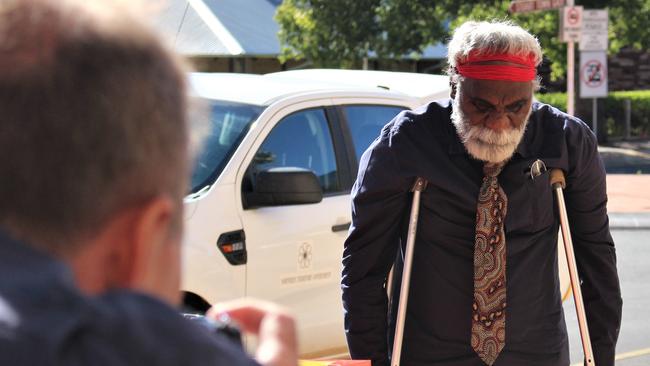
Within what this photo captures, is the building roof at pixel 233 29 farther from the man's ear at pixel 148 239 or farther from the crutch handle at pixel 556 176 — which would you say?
the man's ear at pixel 148 239

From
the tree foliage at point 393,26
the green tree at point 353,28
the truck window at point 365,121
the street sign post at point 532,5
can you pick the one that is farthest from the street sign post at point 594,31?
the truck window at point 365,121

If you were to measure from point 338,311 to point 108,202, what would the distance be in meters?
4.80

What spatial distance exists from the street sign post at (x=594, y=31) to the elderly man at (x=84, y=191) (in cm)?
1941

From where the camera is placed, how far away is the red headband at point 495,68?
328 centimetres

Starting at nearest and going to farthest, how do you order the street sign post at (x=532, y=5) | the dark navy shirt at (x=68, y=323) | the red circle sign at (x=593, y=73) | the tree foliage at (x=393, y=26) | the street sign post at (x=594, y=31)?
1. the dark navy shirt at (x=68, y=323)
2. the street sign post at (x=532, y=5)
3. the street sign post at (x=594, y=31)
4. the red circle sign at (x=593, y=73)
5. the tree foliage at (x=393, y=26)

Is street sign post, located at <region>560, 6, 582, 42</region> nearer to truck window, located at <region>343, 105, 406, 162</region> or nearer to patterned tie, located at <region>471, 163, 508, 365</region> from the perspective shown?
truck window, located at <region>343, 105, 406, 162</region>

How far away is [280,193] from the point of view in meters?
5.38

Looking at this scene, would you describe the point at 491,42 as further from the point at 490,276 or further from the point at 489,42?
the point at 490,276

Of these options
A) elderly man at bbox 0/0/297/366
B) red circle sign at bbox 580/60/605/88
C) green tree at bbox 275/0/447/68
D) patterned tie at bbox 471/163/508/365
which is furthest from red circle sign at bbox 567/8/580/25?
elderly man at bbox 0/0/297/366

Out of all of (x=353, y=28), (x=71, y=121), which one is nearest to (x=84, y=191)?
(x=71, y=121)

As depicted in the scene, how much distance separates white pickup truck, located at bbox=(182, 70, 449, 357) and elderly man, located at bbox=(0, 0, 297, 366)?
4154 millimetres

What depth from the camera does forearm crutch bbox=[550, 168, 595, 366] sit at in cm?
335

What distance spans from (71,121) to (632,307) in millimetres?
9046

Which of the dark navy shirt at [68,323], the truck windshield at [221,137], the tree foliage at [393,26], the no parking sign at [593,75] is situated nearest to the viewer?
the dark navy shirt at [68,323]
